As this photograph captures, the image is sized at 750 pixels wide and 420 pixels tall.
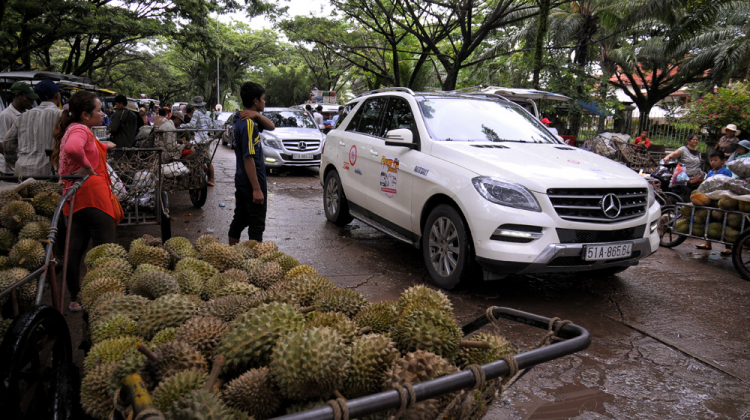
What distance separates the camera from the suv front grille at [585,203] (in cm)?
438

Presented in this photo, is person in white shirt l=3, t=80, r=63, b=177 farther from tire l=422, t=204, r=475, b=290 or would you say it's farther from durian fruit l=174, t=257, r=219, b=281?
tire l=422, t=204, r=475, b=290

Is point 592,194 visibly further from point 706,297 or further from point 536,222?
point 706,297

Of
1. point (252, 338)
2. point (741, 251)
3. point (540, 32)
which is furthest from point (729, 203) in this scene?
point (540, 32)

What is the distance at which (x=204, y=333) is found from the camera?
1.67 m

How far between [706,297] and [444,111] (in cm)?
341

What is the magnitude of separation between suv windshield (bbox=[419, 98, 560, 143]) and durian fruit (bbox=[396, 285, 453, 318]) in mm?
3640

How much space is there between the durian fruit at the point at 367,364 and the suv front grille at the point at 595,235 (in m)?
3.16

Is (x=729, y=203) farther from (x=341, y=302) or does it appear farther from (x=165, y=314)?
(x=165, y=314)

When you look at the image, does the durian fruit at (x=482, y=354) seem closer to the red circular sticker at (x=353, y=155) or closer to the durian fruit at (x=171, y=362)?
the durian fruit at (x=171, y=362)

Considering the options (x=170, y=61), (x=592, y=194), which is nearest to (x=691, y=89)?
(x=592, y=194)

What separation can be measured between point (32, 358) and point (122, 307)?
0.49m

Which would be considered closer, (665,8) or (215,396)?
(215,396)

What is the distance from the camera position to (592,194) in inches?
176

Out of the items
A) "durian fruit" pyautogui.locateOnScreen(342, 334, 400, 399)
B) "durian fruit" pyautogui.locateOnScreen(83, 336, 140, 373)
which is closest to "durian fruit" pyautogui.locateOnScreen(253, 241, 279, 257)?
"durian fruit" pyautogui.locateOnScreen(83, 336, 140, 373)
